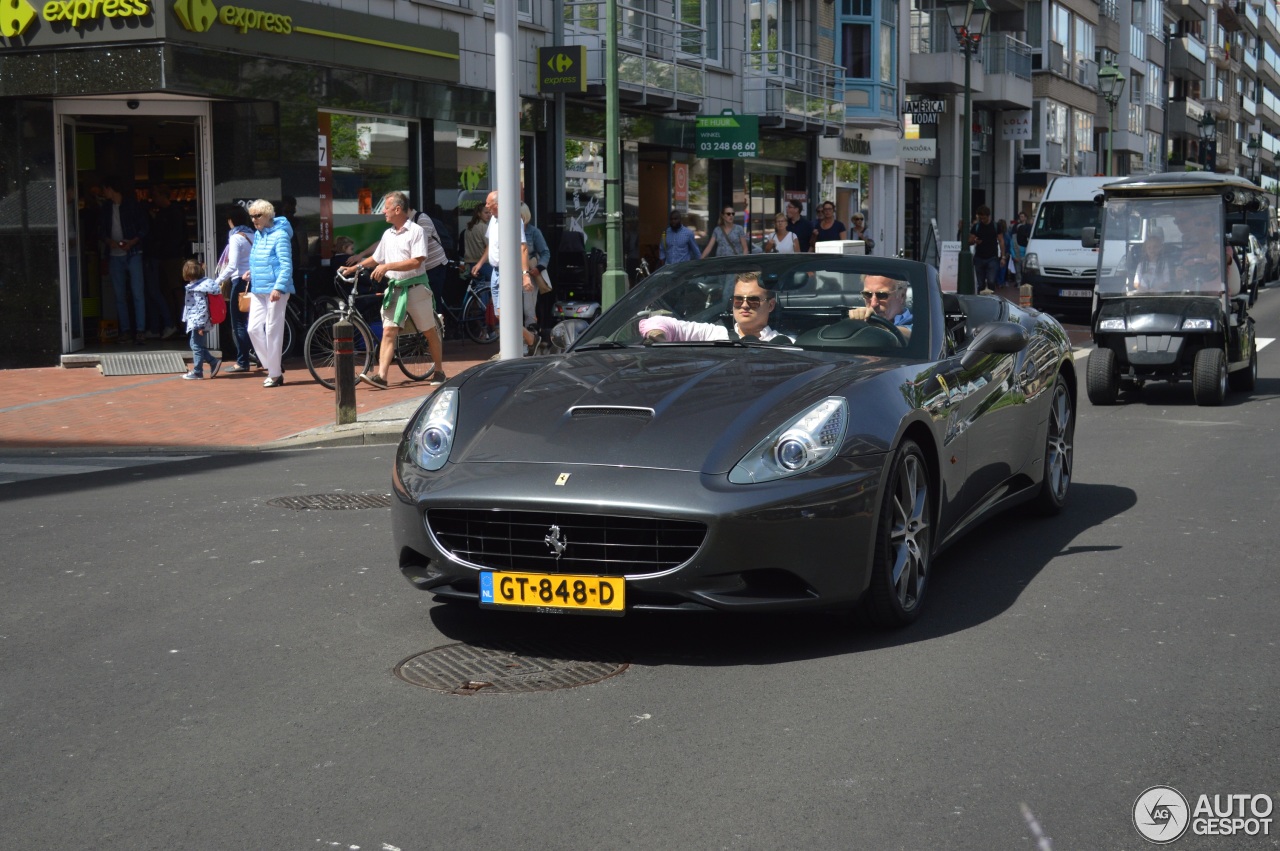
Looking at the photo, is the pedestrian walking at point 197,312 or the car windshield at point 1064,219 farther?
the car windshield at point 1064,219

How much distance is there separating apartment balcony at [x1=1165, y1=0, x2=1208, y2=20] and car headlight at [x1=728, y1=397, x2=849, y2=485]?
87682 millimetres

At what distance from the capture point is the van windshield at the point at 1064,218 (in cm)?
2841

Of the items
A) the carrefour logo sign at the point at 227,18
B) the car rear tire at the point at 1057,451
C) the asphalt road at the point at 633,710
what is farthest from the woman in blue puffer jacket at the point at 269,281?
the car rear tire at the point at 1057,451

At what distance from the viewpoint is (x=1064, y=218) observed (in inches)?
1131

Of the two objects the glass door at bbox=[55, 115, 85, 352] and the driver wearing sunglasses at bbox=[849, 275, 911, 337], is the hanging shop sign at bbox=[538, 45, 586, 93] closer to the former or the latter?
the glass door at bbox=[55, 115, 85, 352]

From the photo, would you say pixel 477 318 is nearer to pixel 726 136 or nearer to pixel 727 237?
pixel 727 237

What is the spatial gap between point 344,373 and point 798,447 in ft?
25.5

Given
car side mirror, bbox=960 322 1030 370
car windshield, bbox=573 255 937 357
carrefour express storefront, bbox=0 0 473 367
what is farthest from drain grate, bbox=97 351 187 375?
car side mirror, bbox=960 322 1030 370

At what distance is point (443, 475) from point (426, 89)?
17261mm

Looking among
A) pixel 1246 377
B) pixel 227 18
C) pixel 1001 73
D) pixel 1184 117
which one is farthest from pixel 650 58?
pixel 1184 117

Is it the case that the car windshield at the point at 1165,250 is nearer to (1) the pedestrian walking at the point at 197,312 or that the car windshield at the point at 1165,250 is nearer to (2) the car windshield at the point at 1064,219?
(1) the pedestrian walking at the point at 197,312

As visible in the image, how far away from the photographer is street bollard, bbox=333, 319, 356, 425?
1251 centimetres

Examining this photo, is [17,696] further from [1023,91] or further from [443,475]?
[1023,91]

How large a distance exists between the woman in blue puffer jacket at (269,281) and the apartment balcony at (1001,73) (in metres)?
36.9
